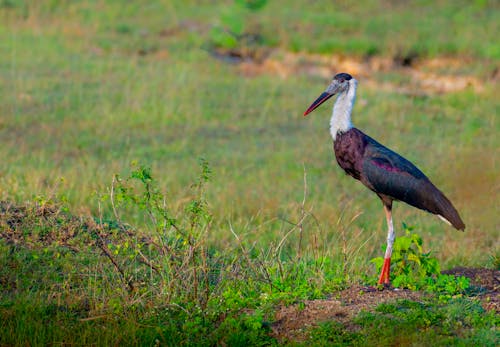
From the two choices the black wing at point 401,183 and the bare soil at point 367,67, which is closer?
the black wing at point 401,183

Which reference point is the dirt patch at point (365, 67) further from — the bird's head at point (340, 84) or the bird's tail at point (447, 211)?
the bird's tail at point (447, 211)

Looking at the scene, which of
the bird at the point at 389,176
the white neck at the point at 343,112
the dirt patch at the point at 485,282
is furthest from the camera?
the white neck at the point at 343,112

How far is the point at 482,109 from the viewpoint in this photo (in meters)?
13.0

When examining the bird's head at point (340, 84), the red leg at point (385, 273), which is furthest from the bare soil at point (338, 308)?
the bird's head at point (340, 84)

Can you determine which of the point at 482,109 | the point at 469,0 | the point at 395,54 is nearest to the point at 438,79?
the point at 395,54

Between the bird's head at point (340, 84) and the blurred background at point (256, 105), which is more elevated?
the bird's head at point (340, 84)

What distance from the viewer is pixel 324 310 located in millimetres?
5223

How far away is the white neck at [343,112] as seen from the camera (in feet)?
19.9

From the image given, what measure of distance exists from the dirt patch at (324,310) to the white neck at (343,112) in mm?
1216

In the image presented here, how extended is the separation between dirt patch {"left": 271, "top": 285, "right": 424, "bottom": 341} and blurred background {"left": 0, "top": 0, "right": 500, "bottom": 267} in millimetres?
527

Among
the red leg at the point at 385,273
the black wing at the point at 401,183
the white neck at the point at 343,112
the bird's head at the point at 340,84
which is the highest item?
the bird's head at the point at 340,84

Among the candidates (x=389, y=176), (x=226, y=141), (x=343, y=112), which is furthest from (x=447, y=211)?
(x=226, y=141)

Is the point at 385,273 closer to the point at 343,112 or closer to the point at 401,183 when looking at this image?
the point at 401,183

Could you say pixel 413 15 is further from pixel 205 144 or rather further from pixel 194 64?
pixel 205 144
